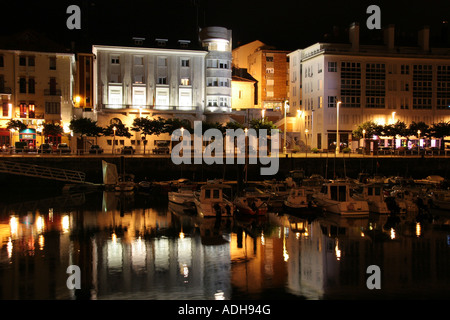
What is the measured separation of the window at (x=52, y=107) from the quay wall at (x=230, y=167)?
1761 cm

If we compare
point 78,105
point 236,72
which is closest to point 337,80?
point 236,72

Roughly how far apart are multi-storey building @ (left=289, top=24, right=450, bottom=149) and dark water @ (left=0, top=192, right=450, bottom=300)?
49244 millimetres

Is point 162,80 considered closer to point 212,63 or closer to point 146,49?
point 146,49

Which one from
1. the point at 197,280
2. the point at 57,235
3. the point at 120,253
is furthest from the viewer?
the point at 57,235

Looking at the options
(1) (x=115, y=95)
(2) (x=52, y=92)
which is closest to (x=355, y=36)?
(1) (x=115, y=95)

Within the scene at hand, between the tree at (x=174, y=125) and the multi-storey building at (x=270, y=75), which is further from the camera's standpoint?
the multi-storey building at (x=270, y=75)

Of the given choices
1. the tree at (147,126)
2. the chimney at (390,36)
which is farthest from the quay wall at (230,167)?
the chimney at (390,36)

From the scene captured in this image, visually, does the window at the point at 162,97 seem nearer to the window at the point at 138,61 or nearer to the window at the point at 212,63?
the window at the point at 138,61

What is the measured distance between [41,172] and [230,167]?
2149 centimetres

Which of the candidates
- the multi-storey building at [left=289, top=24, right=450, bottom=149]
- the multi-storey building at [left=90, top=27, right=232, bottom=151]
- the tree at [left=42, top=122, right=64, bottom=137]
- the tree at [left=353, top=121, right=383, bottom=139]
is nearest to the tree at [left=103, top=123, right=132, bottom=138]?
the multi-storey building at [left=90, top=27, right=232, bottom=151]

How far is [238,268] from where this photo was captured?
2400cm

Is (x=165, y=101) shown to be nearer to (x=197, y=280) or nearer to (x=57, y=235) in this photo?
(x=57, y=235)

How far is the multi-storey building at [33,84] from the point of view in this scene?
240ft
